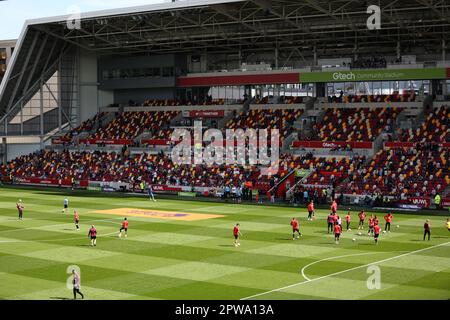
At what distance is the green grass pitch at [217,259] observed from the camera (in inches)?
1032

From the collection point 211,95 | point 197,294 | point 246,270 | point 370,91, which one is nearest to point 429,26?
point 370,91

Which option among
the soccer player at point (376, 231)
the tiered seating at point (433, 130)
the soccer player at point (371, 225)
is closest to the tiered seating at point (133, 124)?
the tiered seating at point (433, 130)

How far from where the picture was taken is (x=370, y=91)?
73812mm

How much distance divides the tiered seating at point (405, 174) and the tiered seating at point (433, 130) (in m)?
2.01

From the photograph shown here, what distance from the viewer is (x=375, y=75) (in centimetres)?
7119

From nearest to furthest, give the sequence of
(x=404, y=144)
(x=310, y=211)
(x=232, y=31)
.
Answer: (x=310, y=211)
(x=404, y=144)
(x=232, y=31)

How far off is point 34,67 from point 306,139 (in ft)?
112

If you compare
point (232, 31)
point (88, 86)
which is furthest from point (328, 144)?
point (88, 86)

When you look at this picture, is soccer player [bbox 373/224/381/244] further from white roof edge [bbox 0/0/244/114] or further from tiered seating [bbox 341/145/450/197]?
white roof edge [bbox 0/0/244/114]

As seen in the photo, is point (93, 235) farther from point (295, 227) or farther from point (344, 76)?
point (344, 76)

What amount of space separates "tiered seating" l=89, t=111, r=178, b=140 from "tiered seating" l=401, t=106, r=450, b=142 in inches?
1161

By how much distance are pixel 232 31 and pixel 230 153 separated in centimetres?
1233
